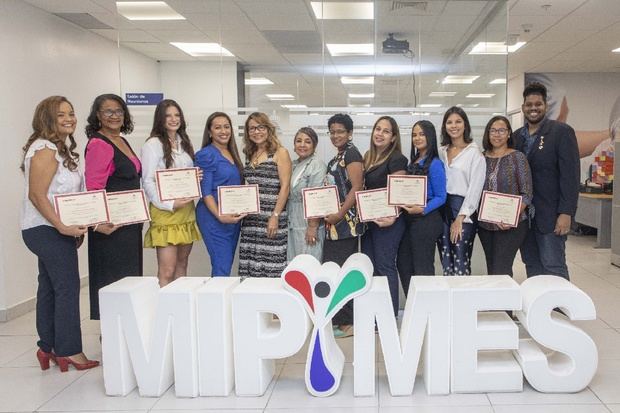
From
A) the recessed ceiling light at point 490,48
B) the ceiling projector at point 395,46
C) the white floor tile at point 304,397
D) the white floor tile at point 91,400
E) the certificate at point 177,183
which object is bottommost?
the white floor tile at point 91,400

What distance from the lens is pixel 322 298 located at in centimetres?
270

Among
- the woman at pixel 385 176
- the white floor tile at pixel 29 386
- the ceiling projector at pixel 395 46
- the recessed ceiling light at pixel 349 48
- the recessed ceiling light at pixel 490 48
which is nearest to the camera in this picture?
the white floor tile at pixel 29 386

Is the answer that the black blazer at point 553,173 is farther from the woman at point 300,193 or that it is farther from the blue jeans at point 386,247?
the woman at point 300,193

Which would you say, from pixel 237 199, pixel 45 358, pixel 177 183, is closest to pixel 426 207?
pixel 237 199

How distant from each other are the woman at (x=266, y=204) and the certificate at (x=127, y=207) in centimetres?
67

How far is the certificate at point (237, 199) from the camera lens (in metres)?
3.35

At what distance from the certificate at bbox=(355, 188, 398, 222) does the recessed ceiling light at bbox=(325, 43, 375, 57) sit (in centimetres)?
254

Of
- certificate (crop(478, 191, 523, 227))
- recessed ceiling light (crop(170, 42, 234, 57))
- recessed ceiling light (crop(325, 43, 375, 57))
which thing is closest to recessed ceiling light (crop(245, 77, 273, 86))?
recessed ceiling light (crop(170, 42, 234, 57))

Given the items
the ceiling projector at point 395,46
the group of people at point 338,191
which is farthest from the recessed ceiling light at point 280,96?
the group of people at point 338,191

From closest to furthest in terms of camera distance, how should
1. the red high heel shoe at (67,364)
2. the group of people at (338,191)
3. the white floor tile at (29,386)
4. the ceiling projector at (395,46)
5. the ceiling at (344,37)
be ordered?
1. the white floor tile at (29,386)
2. the red high heel shoe at (67,364)
3. the group of people at (338,191)
4. the ceiling at (344,37)
5. the ceiling projector at (395,46)

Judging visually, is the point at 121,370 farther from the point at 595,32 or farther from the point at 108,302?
the point at 595,32

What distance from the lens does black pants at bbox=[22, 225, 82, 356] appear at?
2990mm

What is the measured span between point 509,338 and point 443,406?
1.56 feet

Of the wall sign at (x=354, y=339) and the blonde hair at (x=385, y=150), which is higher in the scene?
the blonde hair at (x=385, y=150)
